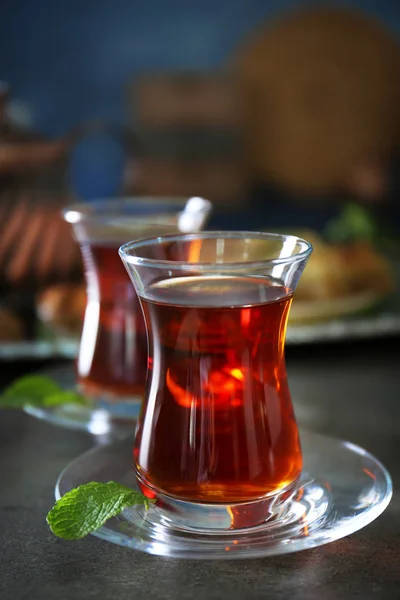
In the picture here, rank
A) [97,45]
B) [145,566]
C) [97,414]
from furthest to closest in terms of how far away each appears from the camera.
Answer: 1. [97,45]
2. [97,414]
3. [145,566]

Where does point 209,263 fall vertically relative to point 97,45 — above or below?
below

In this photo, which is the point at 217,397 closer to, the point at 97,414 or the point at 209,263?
the point at 209,263

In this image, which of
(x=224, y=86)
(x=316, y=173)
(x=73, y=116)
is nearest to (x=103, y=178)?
(x=73, y=116)

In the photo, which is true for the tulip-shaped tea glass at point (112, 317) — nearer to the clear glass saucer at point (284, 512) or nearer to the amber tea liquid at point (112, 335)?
the amber tea liquid at point (112, 335)

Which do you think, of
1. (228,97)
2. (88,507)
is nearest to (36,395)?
(88,507)

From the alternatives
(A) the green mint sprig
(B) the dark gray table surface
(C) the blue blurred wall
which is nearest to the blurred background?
(C) the blue blurred wall

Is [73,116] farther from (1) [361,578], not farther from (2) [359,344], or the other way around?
(1) [361,578]

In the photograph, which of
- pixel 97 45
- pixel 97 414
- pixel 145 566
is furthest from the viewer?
pixel 97 45
